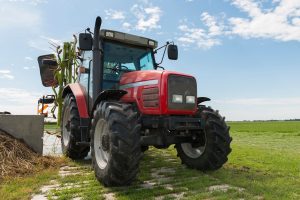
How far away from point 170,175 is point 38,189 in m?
2.42

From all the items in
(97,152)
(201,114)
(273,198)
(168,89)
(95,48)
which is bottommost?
(273,198)

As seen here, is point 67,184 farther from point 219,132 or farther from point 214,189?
point 219,132

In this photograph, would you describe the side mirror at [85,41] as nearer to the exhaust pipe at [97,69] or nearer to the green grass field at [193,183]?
the exhaust pipe at [97,69]

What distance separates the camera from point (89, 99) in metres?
7.36

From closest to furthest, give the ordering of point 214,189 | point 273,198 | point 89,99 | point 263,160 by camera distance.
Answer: point 273,198, point 214,189, point 89,99, point 263,160

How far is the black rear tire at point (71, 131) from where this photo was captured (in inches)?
294

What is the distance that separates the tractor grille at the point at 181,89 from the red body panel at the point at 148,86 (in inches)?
2.7

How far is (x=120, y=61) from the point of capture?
23.5 feet

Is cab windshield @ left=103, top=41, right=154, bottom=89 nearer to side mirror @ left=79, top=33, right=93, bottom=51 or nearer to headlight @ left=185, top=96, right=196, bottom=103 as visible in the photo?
side mirror @ left=79, top=33, right=93, bottom=51

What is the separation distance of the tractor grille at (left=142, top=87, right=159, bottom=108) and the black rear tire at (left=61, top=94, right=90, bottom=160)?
85.4 inches

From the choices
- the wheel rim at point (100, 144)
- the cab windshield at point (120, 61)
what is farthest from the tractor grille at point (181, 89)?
the cab windshield at point (120, 61)

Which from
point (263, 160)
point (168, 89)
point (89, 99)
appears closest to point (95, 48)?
point (89, 99)

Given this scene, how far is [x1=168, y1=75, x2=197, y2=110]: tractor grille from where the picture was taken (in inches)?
229

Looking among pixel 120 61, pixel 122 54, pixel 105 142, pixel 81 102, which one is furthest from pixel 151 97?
pixel 81 102
